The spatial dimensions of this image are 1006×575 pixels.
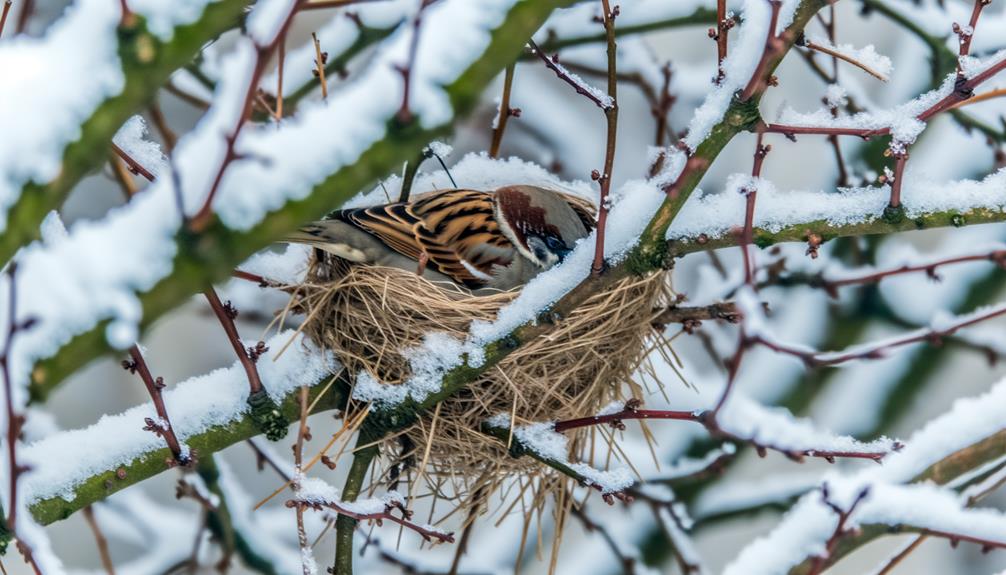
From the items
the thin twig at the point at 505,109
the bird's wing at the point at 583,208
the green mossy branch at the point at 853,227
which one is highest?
the bird's wing at the point at 583,208

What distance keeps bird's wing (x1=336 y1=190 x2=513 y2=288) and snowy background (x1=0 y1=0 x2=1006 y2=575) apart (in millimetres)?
212

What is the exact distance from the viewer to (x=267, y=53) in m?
1.57

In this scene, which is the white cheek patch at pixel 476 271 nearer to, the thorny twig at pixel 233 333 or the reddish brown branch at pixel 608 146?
the thorny twig at pixel 233 333

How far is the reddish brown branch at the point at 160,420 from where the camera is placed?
2443 mm

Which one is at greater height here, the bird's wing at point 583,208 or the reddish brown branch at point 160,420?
the bird's wing at point 583,208

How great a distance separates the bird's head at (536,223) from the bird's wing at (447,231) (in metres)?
0.03

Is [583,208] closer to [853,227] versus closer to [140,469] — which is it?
[853,227]

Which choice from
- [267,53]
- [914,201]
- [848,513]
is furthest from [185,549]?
[267,53]

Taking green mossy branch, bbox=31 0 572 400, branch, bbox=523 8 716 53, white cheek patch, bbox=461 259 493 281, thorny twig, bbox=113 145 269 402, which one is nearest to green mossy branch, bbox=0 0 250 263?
green mossy branch, bbox=31 0 572 400

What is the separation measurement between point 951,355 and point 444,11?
4.28 m

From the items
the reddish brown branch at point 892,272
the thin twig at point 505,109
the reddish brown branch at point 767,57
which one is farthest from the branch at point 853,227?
the thin twig at point 505,109

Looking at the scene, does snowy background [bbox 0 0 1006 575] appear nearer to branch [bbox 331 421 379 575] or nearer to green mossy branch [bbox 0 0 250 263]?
green mossy branch [bbox 0 0 250 263]

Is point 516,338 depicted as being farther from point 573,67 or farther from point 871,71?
point 573,67

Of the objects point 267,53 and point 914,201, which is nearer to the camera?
point 267,53
